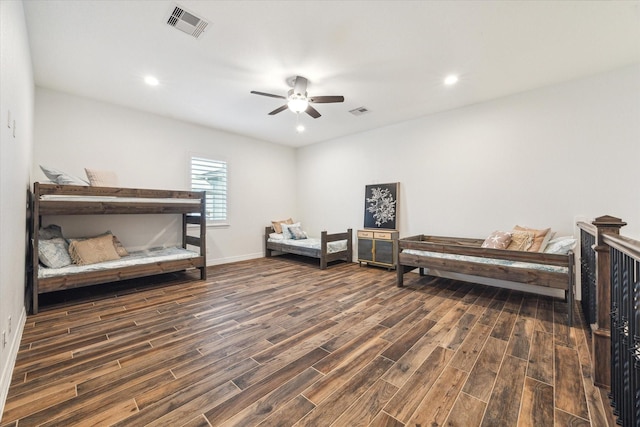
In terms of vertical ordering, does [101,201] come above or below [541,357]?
above

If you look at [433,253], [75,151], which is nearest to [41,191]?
[75,151]

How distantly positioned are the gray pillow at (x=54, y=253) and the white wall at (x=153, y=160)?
47 centimetres

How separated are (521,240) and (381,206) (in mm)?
2327

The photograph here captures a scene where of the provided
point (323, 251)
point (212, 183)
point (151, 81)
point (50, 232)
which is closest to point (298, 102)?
point (151, 81)

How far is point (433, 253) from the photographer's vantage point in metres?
3.82

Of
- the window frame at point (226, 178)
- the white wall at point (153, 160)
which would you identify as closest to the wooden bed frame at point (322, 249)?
the white wall at point (153, 160)

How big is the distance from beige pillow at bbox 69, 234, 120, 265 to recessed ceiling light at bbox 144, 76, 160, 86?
7.65 feet

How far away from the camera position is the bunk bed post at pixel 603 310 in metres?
1.64

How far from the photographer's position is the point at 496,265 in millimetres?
3219

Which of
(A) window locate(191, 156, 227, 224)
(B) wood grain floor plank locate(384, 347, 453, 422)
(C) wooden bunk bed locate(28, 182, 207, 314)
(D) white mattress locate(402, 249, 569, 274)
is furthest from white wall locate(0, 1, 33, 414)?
(D) white mattress locate(402, 249, 569, 274)

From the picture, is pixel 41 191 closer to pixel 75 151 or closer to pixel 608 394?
pixel 75 151

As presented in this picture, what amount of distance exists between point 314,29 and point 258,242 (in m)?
4.63

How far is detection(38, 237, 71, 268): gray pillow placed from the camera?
316 centimetres

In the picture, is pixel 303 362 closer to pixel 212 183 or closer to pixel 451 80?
pixel 451 80
